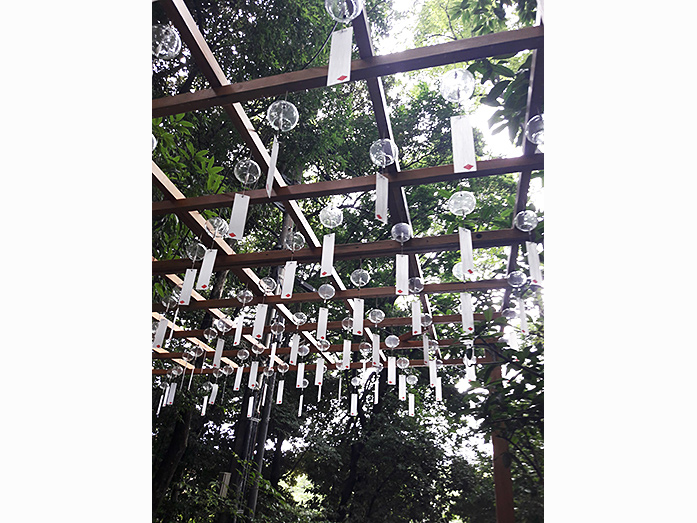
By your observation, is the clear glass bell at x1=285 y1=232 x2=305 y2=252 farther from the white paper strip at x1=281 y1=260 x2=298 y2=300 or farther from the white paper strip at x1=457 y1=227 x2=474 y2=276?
the white paper strip at x1=457 y1=227 x2=474 y2=276

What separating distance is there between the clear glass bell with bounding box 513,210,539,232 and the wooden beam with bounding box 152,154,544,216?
0.33 m

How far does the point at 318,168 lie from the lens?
26.2ft

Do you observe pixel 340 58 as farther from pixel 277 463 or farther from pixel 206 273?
pixel 277 463

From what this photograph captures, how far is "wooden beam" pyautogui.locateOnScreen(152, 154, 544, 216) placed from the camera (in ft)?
7.03

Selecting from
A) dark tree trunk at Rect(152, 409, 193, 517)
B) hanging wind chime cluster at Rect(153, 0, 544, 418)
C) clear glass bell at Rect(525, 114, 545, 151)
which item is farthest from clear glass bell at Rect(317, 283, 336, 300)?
dark tree trunk at Rect(152, 409, 193, 517)

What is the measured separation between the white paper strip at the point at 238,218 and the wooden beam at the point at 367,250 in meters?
1.03

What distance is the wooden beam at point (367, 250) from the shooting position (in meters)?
2.79

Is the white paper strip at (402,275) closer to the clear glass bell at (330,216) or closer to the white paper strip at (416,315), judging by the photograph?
the clear glass bell at (330,216)
